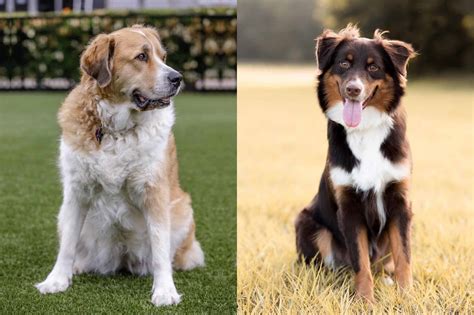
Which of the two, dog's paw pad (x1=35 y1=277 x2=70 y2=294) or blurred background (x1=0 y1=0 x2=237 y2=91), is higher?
blurred background (x1=0 y1=0 x2=237 y2=91)

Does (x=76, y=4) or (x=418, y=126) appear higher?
(x=76, y=4)

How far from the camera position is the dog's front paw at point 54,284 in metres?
3.39

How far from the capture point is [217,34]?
1373cm

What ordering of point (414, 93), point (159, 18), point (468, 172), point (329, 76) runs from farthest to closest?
point (414, 93) < point (159, 18) < point (468, 172) < point (329, 76)

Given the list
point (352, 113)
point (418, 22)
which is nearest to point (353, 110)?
point (352, 113)

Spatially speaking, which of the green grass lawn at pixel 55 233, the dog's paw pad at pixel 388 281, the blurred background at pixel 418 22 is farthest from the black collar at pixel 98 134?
the blurred background at pixel 418 22

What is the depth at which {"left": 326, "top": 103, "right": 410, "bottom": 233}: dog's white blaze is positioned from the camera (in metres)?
2.97

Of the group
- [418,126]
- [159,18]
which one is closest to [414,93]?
[418,126]

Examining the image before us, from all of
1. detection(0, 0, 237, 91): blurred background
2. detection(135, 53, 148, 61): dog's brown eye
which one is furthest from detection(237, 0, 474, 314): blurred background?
detection(0, 0, 237, 91): blurred background

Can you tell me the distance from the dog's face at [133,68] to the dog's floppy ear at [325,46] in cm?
69

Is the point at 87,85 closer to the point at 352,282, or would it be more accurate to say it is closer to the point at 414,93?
the point at 352,282

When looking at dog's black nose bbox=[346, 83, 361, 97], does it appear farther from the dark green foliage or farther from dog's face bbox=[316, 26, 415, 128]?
the dark green foliage

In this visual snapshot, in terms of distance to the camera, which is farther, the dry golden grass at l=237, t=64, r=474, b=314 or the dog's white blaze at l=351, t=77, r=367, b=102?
the dry golden grass at l=237, t=64, r=474, b=314

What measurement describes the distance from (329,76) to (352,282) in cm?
104
